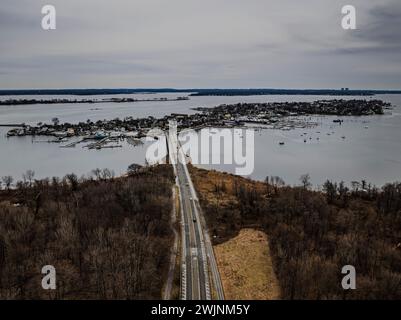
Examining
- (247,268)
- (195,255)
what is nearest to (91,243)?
(195,255)

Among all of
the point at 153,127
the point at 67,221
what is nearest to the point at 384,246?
the point at 67,221

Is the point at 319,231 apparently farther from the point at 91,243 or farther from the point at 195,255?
the point at 91,243

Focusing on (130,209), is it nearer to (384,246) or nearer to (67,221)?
(67,221)

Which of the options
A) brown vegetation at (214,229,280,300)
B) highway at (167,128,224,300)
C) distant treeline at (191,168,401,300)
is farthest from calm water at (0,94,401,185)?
brown vegetation at (214,229,280,300)

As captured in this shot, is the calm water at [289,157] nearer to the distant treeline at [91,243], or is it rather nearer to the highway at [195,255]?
the highway at [195,255]

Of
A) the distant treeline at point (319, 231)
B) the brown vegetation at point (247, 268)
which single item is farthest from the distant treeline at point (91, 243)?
the distant treeline at point (319, 231)

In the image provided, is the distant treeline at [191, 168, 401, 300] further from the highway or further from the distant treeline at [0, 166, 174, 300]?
the distant treeline at [0, 166, 174, 300]

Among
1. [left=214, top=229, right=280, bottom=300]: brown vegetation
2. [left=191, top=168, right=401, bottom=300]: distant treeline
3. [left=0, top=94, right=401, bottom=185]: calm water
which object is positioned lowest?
[left=214, top=229, right=280, bottom=300]: brown vegetation
